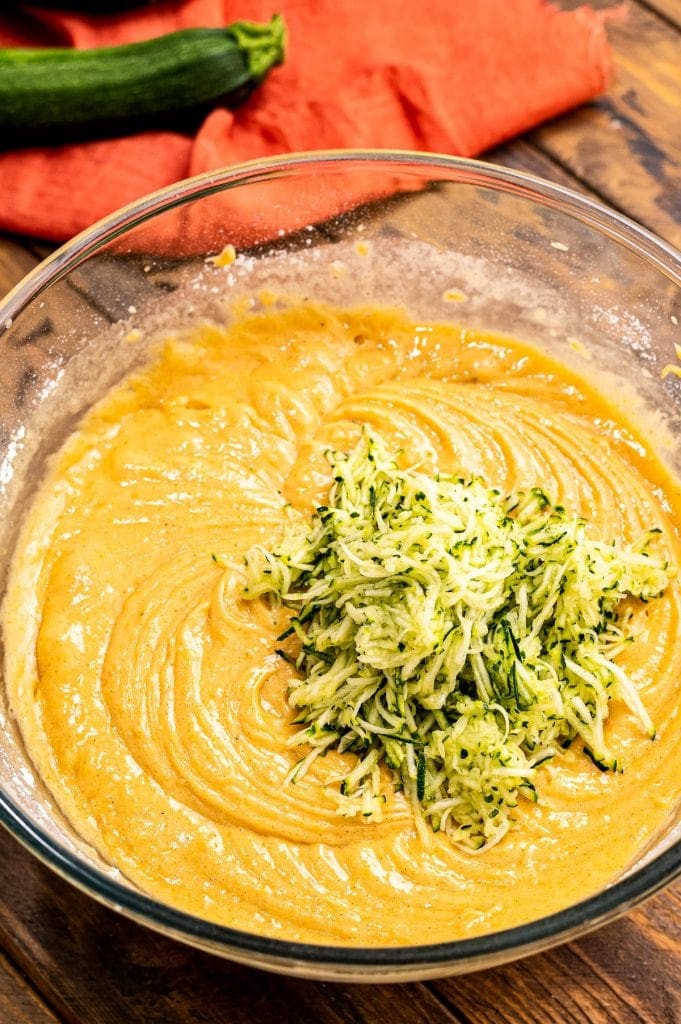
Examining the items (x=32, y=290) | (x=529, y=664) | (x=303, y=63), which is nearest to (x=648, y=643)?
(x=529, y=664)

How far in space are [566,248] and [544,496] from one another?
0.81 metres

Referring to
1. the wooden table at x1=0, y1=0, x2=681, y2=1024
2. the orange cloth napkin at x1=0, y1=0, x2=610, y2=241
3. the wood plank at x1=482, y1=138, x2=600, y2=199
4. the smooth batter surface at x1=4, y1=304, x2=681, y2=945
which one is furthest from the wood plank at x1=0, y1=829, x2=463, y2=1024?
the wood plank at x1=482, y1=138, x2=600, y2=199

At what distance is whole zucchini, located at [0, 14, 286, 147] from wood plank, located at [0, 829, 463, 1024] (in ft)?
8.45

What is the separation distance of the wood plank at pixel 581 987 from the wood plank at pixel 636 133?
237 centimetres

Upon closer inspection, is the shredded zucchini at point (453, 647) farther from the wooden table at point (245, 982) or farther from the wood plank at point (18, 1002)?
the wood plank at point (18, 1002)

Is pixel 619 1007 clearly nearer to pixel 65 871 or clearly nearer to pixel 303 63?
pixel 65 871

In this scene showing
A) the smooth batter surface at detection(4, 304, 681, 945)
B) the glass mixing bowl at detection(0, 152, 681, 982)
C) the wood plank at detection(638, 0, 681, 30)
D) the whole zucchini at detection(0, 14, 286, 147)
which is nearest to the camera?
the smooth batter surface at detection(4, 304, 681, 945)

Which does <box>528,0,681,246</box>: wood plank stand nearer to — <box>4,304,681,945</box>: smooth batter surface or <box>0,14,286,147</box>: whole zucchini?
<box>4,304,681,945</box>: smooth batter surface

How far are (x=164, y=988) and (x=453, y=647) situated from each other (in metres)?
1.05

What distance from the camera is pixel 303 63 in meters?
4.08

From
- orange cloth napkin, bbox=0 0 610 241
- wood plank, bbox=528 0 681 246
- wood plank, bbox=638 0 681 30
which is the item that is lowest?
wood plank, bbox=528 0 681 246

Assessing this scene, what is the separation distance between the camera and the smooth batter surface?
2566 millimetres

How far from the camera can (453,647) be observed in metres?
2.63

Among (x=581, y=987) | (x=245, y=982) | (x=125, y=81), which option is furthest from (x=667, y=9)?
(x=245, y=982)
